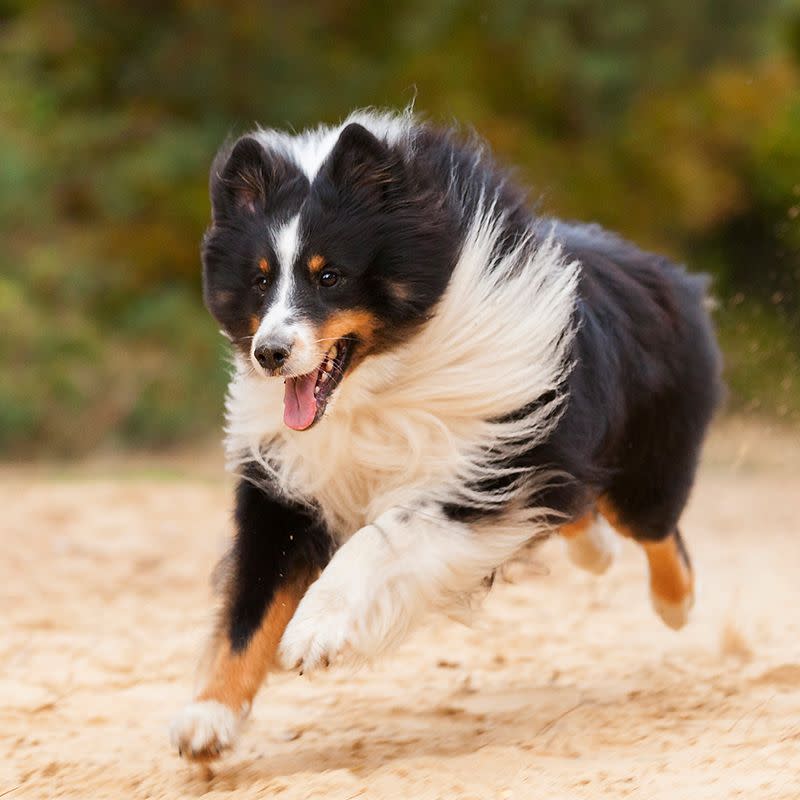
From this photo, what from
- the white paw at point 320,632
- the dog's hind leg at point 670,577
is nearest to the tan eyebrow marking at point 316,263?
the white paw at point 320,632

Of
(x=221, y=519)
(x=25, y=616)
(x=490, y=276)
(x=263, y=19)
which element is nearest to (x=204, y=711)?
(x=490, y=276)

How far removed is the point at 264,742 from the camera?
4.55m

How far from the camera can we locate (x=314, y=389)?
13.6 feet

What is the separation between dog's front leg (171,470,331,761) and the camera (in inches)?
158

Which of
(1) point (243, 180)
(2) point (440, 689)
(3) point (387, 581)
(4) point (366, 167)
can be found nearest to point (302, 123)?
(2) point (440, 689)

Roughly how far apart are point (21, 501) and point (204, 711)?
5.52m

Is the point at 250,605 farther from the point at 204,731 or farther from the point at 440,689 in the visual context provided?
the point at 440,689

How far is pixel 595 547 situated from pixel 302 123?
33.2 feet

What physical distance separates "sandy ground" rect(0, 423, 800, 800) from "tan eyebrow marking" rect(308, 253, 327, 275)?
1.17 metres

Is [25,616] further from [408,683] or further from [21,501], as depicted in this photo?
→ [21,501]

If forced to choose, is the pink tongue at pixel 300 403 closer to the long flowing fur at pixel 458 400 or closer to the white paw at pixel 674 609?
the long flowing fur at pixel 458 400

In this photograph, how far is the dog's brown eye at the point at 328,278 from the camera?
410 centimetres

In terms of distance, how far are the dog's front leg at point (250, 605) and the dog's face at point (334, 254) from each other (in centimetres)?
42

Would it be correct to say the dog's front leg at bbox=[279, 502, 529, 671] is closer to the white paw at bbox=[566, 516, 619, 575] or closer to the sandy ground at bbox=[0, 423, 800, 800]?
the sandy ground at bbox=[0, 423, 800, 800]
